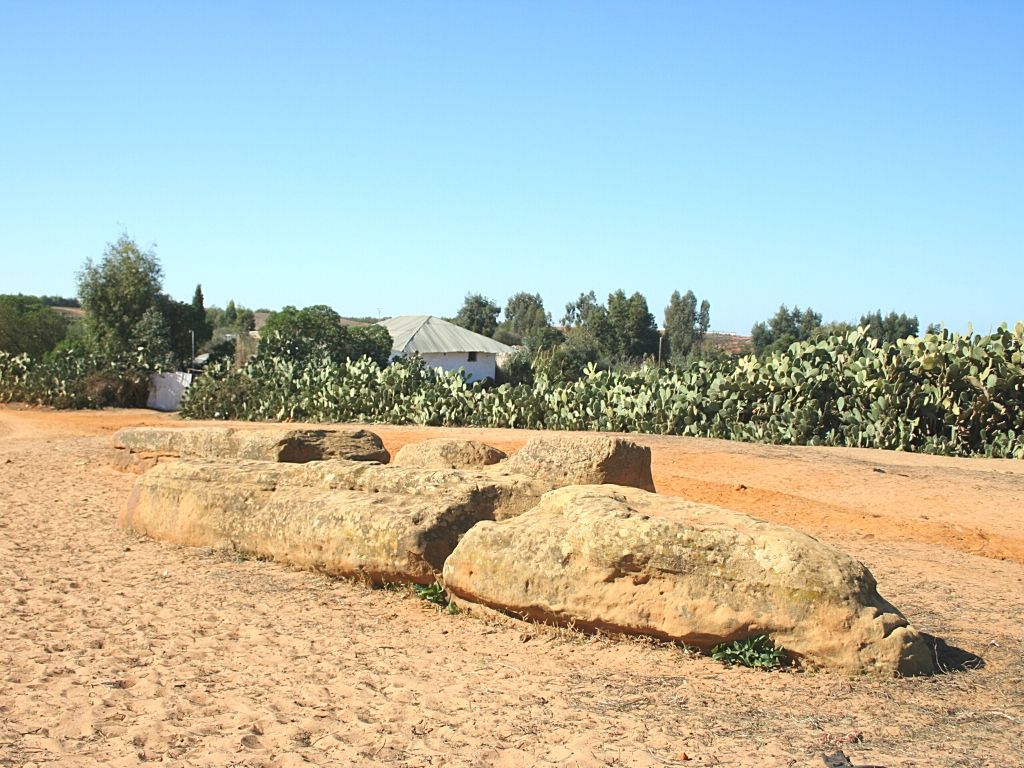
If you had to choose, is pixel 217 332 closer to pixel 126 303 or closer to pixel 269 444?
pixel 126 303

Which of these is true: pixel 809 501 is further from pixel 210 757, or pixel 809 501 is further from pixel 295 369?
pixel 295 369

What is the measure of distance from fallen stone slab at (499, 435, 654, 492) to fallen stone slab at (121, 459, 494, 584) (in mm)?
1884

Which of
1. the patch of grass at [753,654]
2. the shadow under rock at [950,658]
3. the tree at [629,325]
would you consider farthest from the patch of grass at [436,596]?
the tree at [629,325]

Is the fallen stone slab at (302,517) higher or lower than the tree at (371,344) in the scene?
lower

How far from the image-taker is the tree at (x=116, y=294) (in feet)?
101

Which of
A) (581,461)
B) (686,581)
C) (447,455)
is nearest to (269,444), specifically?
(447,455)

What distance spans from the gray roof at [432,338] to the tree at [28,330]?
1322 cm

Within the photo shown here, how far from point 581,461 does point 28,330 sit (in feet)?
108

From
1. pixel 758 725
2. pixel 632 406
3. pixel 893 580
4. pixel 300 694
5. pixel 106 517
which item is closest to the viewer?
pixel 758 725

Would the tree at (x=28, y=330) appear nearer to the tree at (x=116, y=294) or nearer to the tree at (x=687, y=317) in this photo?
the tree at (x=116, y=294)

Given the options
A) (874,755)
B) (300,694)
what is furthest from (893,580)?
(300,694)

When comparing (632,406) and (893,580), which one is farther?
(632,406)

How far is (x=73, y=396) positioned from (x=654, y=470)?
18649 mm

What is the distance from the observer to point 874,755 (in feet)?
13.7
